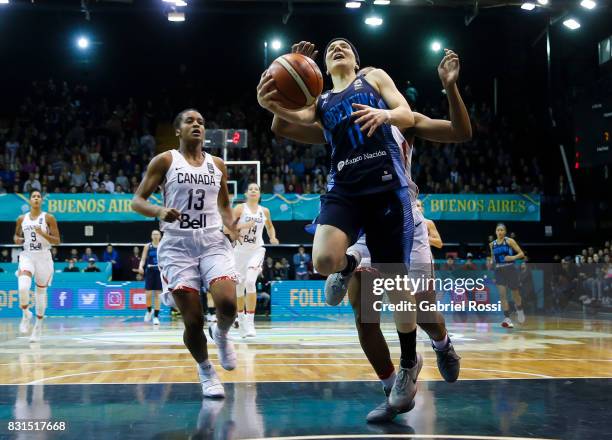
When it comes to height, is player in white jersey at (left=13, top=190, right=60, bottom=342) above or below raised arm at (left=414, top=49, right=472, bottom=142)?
below

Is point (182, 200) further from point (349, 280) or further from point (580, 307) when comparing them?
point (580, 307)

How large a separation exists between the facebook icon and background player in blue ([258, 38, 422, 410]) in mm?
14358

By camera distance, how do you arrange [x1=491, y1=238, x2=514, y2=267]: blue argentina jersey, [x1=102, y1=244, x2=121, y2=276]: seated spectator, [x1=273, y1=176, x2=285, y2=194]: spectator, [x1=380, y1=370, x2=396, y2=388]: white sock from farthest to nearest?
[x1=273, y1=176, x2=285, y2=194]: spectator < [x1=102, y1=244, x2=121, y2=276]: seated spectator < [x1=491, y1=238, x2=514, y2=267]: blue argentina jersey < [x1=380, y1=370, x2=396, y2=388]: white sock

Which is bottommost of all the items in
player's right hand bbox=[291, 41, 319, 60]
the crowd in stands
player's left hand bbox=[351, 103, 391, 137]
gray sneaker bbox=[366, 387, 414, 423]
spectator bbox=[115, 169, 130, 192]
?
gray sneaker bbox=[366, 387, 414, 423]

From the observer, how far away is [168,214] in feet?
16.6

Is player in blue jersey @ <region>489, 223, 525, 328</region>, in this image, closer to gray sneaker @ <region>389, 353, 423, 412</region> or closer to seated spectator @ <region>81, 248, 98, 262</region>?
gray sneaker @ <region>389, 353, 423, 412</region>

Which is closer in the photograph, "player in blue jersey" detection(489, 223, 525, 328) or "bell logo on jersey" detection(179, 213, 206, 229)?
"bell logo on jersey" detection(179, 213, 206, 229)

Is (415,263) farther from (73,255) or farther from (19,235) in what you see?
(73,255)

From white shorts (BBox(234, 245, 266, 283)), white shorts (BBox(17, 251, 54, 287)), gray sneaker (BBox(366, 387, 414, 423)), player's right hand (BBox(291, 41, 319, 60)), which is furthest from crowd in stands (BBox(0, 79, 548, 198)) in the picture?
gray sneaker (BBox(366, 387, 414, 423))

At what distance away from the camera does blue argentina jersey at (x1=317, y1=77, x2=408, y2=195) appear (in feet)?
13.7

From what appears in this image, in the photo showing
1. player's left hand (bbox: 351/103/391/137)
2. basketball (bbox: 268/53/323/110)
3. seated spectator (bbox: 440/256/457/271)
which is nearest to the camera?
player's left hand (bbox: 351/103/391/137)

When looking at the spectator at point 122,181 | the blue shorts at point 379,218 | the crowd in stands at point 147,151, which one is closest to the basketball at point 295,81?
the blue shorts at point 379,218

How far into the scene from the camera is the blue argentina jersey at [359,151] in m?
4.17

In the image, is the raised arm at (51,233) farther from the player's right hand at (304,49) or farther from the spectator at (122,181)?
the spectator at (122,181)
